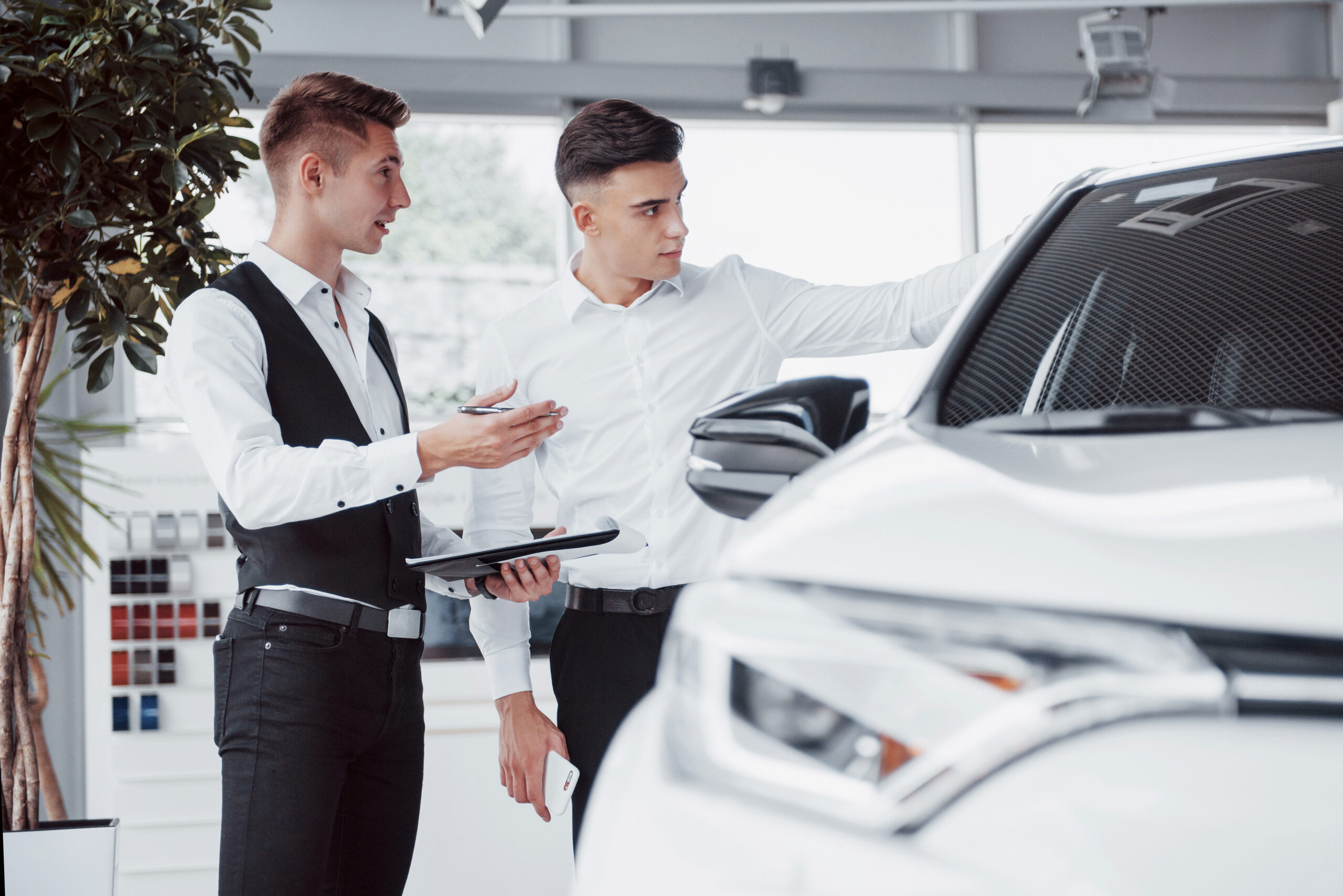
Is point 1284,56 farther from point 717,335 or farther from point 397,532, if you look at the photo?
point 397,532

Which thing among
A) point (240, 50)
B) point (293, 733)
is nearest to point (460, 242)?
point (240, 50)

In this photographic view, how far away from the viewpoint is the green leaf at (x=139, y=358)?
2492 millimetres

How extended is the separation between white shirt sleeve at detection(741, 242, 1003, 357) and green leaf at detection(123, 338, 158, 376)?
4.60ft

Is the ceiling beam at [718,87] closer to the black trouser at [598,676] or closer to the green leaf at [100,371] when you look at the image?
the green leaf at [100,371]

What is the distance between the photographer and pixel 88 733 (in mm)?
3457

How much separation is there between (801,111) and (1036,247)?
490 cm

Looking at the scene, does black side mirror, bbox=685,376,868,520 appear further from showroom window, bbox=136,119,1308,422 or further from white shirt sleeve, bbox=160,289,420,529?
showroom window, bbox=136,119,1308,422

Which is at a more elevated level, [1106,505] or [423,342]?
[423,342]

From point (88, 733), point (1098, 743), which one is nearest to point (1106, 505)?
point (1098, 743)

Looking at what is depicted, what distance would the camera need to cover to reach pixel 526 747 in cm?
186

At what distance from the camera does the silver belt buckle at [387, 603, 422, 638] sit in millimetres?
1782

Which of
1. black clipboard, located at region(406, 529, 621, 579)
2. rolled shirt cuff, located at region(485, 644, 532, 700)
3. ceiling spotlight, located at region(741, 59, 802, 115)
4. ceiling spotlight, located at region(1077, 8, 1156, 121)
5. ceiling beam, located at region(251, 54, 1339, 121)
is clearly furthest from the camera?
ceiling spotlight, located at region(741, 59, 802, 115)

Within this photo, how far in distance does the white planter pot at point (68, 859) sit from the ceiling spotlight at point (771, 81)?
4362mm

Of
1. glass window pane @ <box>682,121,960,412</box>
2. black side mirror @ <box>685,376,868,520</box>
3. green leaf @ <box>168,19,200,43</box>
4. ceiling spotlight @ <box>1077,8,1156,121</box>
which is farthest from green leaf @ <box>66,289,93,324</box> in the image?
ceiling spotlight @ <box>1077,8,1156,121</box>
